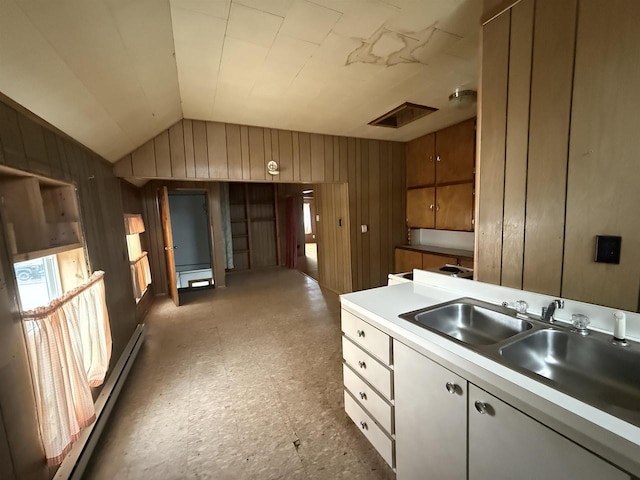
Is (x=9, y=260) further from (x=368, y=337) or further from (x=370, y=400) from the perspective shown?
(x=370, y=400)

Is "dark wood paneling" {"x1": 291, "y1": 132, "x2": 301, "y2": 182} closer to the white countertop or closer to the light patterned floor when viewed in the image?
the light patterned floor

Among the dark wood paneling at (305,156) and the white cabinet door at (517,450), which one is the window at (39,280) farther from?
the dark wood paneling at (305,156)

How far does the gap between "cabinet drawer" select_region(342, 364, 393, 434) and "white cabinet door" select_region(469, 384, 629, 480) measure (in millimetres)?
442

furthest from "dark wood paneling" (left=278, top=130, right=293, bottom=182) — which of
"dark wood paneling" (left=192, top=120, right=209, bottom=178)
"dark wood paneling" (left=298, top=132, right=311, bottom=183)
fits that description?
"dark wood paneling" (left=192, top=120, right=209, bottom=178)

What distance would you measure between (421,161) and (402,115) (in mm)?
977

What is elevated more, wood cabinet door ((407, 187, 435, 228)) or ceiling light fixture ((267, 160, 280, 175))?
ceiling light fixture ((267, 160, 280, 175))

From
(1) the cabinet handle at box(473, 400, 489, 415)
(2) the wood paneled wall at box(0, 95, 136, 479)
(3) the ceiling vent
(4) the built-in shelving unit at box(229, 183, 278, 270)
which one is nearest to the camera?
(1) the cabinet handle at box(473, 400, 489, 415)

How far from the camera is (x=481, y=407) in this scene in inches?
35.6

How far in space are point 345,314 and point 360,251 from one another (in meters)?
2.45

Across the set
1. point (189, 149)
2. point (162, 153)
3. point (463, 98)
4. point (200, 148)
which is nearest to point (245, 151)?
point (200, 148)

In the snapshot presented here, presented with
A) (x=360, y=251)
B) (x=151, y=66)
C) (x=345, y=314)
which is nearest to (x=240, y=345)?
(x=345, y=314)

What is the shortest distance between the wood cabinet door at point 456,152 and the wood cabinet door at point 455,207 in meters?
0.12

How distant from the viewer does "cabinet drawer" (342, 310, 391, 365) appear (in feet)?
4.36

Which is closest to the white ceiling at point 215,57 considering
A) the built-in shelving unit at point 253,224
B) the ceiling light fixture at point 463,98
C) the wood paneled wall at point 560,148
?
the ceiling light fixture at point 463,98
